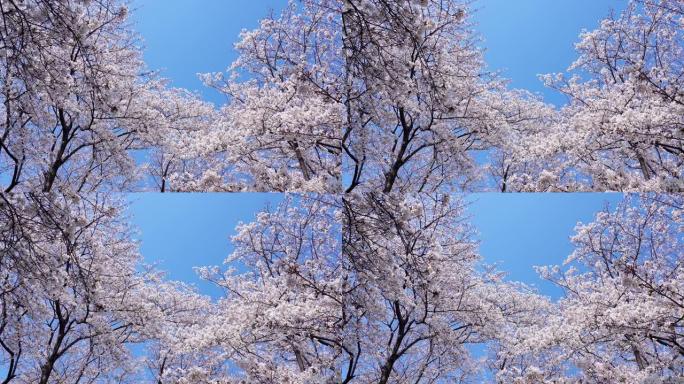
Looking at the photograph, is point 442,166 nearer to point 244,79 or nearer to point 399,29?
point 399,29

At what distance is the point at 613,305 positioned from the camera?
3.36 meters

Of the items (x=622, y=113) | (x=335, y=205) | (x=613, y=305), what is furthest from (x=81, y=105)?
(x=613, y=305)

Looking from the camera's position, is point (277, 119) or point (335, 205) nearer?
point (277, 119)

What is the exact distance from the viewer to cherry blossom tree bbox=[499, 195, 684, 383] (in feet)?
10.8

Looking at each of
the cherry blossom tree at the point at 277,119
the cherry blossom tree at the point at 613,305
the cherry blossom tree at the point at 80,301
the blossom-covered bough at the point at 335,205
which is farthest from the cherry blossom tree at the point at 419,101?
the cherry blossom tree at the point at 80,301

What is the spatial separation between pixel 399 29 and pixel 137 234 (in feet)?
5.02

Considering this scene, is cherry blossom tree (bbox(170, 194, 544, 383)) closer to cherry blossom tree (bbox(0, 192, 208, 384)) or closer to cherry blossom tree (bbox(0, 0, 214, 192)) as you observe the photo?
cherry blossom tree (bbox(0, 192, 208, 384))

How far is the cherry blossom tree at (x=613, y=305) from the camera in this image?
3.28 meters

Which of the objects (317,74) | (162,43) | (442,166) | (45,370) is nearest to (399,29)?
(317,74)

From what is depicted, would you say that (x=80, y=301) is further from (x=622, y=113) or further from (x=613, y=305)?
(x=622, y=113)

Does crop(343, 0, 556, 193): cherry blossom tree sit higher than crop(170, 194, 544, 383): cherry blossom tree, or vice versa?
crop(343, 0, 556, 193): cherry blossom tree

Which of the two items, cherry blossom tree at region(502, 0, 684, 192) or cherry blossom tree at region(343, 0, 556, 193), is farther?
cherry blossom tree at region(502, 0, 684, 192)

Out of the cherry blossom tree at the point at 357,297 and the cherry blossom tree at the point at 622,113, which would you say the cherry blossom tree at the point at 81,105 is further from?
the cherry blossom tree at the point at 622,113

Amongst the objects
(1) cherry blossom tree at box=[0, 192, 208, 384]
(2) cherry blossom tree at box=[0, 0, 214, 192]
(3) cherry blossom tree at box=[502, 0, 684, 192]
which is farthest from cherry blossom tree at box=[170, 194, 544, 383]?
(2) cherry blossom tree at box=[0, 0, 214, 192]
